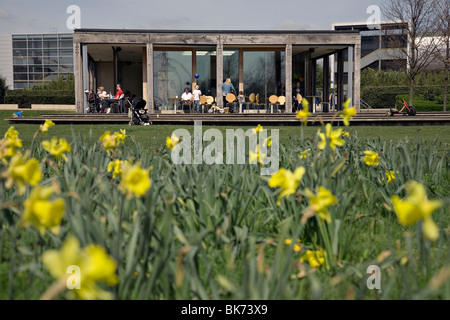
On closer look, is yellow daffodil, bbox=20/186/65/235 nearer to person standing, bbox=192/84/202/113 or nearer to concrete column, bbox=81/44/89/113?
person standing, bbox=192/84/202/113

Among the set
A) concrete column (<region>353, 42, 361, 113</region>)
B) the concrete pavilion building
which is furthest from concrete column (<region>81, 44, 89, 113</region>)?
concrete column (<region>353, 42, 361, 113</region>)

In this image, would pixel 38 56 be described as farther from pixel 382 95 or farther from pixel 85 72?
pixel 85 72

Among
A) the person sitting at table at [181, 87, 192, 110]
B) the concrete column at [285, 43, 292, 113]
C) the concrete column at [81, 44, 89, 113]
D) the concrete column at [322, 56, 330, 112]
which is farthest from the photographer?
the concrete column at [322, 56, 330, 112]

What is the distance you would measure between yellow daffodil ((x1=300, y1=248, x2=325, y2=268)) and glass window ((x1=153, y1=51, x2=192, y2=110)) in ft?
67.9

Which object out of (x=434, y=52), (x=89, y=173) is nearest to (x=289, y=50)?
(x=434, y=52)

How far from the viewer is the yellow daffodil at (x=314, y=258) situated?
2064 millimetres

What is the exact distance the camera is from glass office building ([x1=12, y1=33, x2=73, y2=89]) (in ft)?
247

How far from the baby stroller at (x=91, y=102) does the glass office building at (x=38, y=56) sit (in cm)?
5825

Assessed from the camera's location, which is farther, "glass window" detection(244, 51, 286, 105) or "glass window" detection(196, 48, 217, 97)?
"glass window" detection(244, 51, 286, 105)
